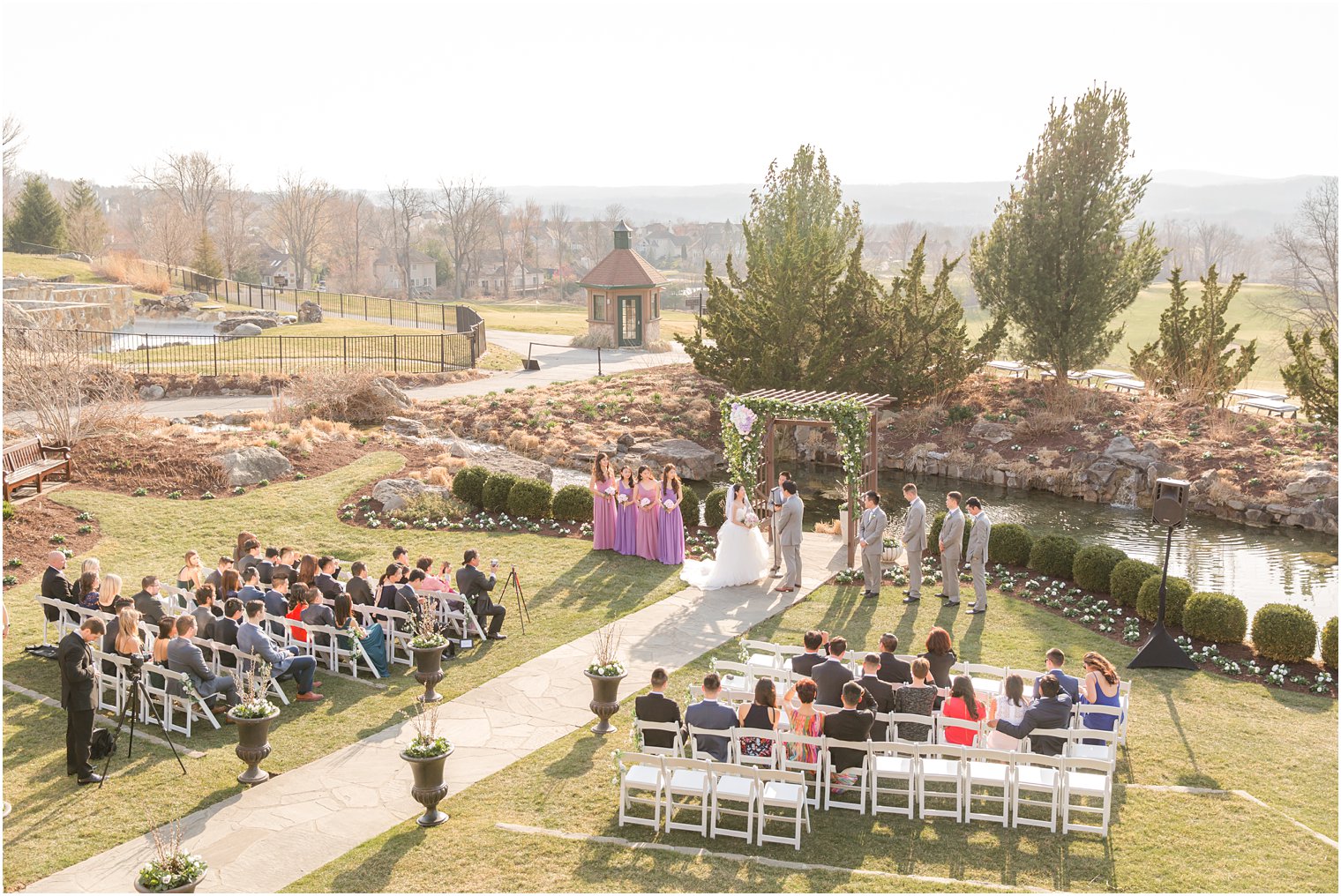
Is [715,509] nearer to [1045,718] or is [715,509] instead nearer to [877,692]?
[877,692]

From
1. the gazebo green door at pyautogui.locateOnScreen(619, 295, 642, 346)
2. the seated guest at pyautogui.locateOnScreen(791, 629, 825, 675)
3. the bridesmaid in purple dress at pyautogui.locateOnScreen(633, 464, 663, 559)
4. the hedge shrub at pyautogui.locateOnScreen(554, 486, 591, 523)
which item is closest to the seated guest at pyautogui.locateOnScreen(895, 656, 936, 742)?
the seated guest at pyautogui.locateOnScreen(791, 629, 825, 675)

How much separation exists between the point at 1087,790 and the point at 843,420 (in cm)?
935

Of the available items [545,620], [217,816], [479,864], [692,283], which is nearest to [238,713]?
[217,816]

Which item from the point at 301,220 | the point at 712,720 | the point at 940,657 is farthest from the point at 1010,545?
the point at 301,220

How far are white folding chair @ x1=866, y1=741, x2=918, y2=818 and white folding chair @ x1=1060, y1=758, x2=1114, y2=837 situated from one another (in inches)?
51.3

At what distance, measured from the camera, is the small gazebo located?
5116cm

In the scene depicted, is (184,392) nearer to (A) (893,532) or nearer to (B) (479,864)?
(A) (893,532)

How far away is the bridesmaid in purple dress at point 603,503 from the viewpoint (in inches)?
746

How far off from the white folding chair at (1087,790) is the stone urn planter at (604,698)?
185 inches

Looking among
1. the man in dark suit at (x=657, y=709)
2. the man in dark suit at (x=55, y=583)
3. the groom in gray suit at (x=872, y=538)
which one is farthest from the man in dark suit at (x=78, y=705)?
the groom in gray suit at (x=872, y=538)

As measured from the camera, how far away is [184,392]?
35531 mm

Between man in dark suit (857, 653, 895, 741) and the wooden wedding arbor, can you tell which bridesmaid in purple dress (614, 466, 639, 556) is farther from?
man in dark suit (857, 653, 895, 741)

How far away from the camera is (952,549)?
53.4 ft

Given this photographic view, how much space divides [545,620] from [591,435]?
17.4m
